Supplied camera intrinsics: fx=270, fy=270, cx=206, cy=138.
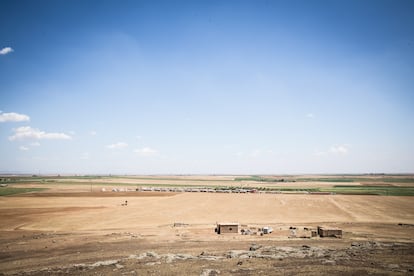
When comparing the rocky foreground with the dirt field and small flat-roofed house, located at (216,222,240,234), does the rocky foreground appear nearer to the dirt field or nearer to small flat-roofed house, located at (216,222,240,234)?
the dirt field

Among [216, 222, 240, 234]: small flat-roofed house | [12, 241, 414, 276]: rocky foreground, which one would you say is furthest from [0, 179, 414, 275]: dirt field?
[216, 222, 240, 234]: small flat-roofed house

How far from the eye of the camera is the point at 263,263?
17906 mm

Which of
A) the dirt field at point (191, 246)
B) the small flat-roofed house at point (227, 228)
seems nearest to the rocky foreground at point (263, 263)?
the dirt field at point (191, 246)

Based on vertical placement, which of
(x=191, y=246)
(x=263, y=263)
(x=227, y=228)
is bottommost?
(x=191, y=246)

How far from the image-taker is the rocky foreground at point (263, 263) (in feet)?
54.1

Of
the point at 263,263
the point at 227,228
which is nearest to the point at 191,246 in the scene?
the point at 227,228

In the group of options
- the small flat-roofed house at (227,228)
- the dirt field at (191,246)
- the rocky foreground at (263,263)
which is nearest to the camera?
the rocky foreground at (263,263)

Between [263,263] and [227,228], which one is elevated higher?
[263,263]

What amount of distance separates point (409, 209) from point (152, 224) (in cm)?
4444

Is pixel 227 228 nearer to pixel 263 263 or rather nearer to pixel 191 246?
pixel 191 246

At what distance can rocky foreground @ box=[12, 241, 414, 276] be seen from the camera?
16500 mm

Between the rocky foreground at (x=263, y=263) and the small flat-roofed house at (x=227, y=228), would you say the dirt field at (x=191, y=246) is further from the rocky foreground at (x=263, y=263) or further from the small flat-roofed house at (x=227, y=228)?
the small flat-roofed house at (x=227, y=228)

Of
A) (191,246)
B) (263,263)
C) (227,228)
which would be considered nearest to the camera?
(263,263)

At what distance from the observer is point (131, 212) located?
44281 mm
